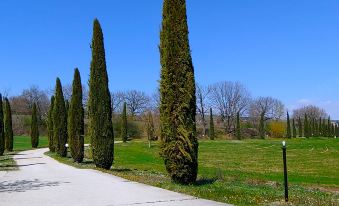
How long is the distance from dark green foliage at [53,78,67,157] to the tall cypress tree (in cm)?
2723

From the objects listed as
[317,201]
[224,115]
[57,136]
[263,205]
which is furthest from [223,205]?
[224,115]

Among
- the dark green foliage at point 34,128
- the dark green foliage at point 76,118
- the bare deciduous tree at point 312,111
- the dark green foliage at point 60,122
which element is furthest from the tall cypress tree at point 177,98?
the bare deciduous tree at point 312,111

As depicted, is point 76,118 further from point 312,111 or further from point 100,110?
point 312,111

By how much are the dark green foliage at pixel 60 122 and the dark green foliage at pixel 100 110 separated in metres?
16.2

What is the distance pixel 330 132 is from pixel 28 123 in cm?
7023

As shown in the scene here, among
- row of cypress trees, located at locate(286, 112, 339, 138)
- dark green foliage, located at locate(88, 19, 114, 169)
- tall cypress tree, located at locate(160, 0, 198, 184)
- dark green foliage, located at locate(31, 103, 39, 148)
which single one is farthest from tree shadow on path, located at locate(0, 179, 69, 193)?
row of cypress trees, located at locate(286, 112, 339, 138)

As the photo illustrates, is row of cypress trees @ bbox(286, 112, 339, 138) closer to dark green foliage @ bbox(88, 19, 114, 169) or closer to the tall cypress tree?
dark green foliage @ bbox(88, 19, 114, 169)

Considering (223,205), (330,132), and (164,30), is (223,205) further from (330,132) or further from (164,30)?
(330,132)

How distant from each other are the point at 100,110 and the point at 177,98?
1110 centimetres

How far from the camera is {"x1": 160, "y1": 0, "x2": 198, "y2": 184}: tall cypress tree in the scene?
500 inches

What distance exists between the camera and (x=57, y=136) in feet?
133

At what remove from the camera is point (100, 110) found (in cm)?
2330

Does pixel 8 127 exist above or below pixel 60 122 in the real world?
below

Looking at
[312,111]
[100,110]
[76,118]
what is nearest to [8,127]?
[76,118]
